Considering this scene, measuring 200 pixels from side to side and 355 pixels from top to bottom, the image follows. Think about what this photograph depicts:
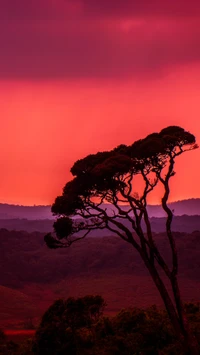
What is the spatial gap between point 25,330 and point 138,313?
293 ft

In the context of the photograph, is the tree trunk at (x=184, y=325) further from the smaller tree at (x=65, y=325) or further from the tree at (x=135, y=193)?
the smaller tree at (x=65, y=325)

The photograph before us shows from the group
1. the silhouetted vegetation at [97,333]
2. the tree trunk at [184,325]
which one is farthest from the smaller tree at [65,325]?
the tree trunk at [184,325]

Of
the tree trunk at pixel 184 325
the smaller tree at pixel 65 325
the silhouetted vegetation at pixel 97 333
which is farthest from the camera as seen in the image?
the smaller tree at pixel 65 325

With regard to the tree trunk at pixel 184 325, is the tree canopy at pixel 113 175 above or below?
above

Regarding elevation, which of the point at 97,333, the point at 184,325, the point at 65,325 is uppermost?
the point at 184,325

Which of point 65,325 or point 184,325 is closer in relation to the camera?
point 184,325

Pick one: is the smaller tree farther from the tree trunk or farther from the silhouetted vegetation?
the tree trunk

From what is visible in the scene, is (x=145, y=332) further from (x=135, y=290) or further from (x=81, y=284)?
(x=81, y=284)

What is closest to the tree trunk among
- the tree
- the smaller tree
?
the tree

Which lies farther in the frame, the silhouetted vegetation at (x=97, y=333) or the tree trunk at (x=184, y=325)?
the silhouetted vegetation at (x=97, y=333)

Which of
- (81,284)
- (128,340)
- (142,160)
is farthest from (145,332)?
(81,284)

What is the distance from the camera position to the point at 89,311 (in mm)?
47281

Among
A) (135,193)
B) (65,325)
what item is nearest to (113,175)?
(135,193)

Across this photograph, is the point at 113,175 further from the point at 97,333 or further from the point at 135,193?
the point at 97,333
